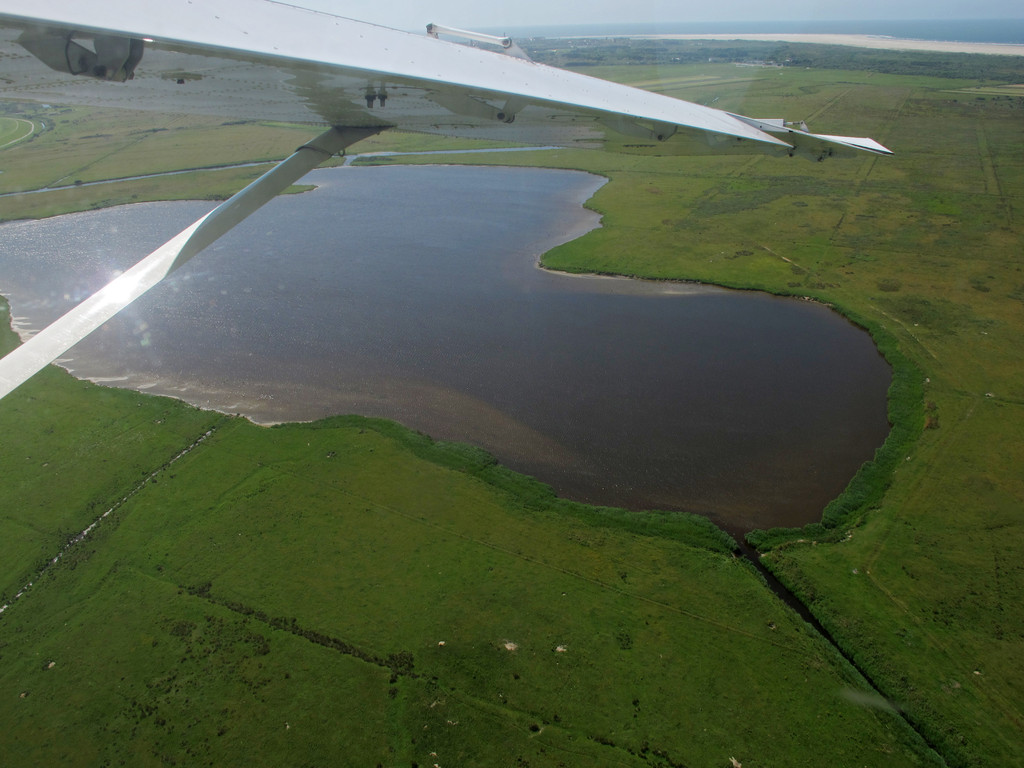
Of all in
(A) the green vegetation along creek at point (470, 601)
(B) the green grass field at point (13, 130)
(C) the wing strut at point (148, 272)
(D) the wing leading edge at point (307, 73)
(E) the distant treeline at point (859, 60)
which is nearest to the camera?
(D) the wing leading edge at point (307, 73)

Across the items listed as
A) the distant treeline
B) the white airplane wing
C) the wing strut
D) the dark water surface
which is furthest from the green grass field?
the white airplane wing

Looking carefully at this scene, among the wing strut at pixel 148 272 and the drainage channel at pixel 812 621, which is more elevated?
the wing strut at pixel 148 272

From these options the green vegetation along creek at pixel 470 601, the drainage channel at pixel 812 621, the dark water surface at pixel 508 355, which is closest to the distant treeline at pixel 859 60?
the dark water surface at pixel 508 355

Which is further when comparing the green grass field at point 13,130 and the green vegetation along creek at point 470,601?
the green grass field at point 13,130

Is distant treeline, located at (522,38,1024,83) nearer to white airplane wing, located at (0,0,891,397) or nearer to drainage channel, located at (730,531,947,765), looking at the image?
drainage channel, located at (730,531,947,765)

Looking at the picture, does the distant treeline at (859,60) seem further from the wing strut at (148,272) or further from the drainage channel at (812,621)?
the wing strut at (148,272)

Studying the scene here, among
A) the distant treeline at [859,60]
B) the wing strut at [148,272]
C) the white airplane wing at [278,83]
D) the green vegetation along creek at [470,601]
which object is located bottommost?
the green vegetation along creek at [470,601]

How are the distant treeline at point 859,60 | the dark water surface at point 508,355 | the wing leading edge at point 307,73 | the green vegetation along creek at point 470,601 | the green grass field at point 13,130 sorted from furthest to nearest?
the distant treeline at point 859,60 → the green grass field at point 13,130 → the dark water surface at point 508,355 → the green vegetation along creek at point 470,601 → the wing leading edge at point 307,73
